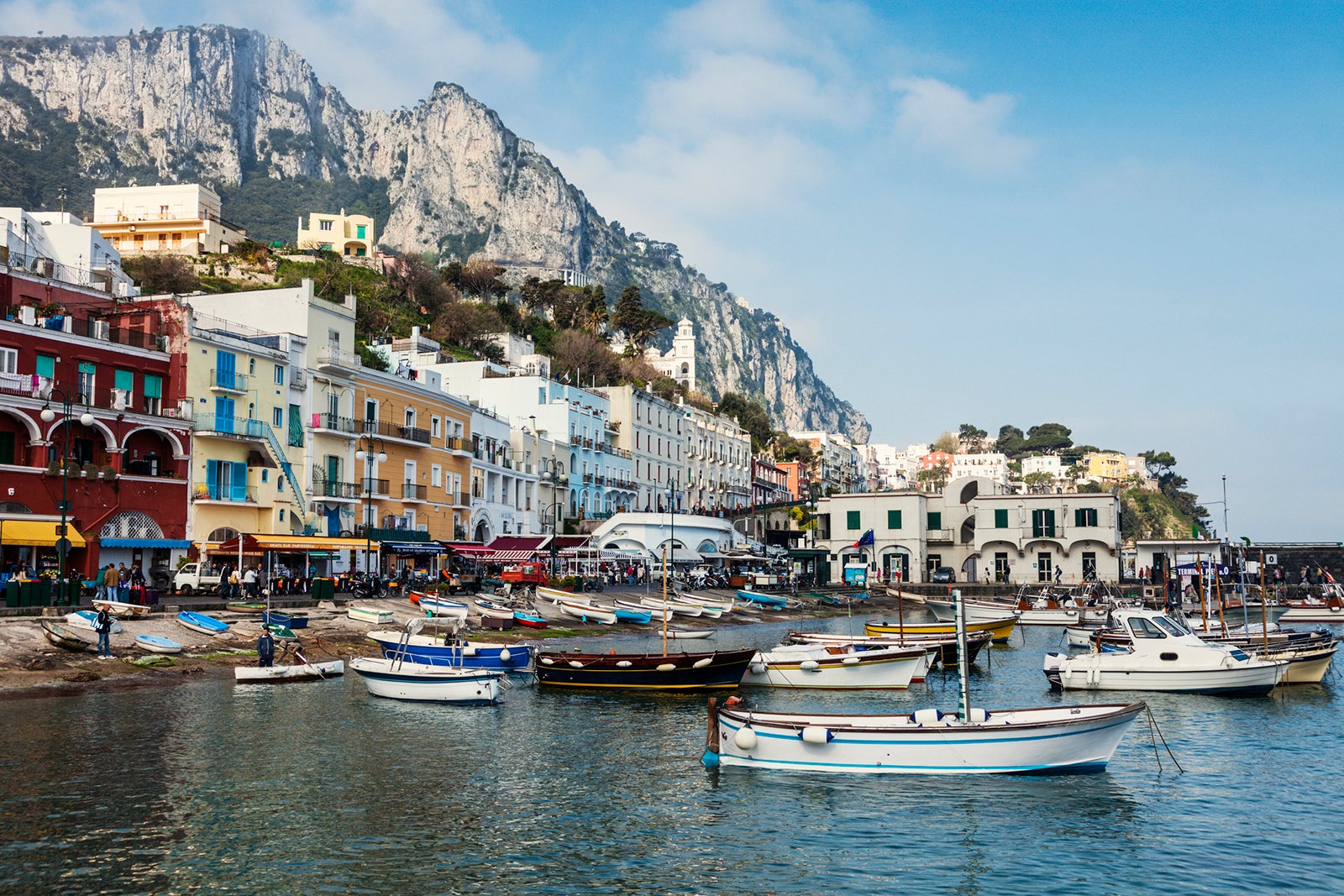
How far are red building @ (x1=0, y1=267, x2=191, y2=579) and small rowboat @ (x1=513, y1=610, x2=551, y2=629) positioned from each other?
638 inches

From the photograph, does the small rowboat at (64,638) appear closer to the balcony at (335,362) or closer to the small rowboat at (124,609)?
the small rowboat at (124,609)

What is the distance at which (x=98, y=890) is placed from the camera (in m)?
15.0

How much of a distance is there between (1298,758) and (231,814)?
2411 cm

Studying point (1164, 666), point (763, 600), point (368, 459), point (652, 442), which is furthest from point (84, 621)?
point (652, 442)

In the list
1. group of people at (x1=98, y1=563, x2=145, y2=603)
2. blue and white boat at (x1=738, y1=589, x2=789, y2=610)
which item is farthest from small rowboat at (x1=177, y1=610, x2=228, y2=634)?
blue and white boat at (x1=738, y1=589, x2=789, y2=610)

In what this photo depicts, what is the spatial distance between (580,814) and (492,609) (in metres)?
33.9

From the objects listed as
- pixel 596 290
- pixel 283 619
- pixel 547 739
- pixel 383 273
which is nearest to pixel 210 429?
pixel 283 619

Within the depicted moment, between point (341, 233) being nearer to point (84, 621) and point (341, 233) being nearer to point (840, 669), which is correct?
point (84, 621)

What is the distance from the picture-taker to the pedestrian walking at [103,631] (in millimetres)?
34500

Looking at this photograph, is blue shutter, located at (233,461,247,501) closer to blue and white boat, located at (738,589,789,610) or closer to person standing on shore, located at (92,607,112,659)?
person standing on shore, located at (92,607,112,659)

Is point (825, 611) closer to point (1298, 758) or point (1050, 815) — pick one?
point (1298, 758)

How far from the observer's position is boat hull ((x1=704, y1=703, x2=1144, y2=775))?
22.0m

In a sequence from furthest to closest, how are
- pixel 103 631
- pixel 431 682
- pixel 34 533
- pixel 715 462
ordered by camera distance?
1. pixel 715 462
2. pixel 34 533
3. pixel 103 631
4. pixel 431 682

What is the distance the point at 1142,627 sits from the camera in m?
35.1
